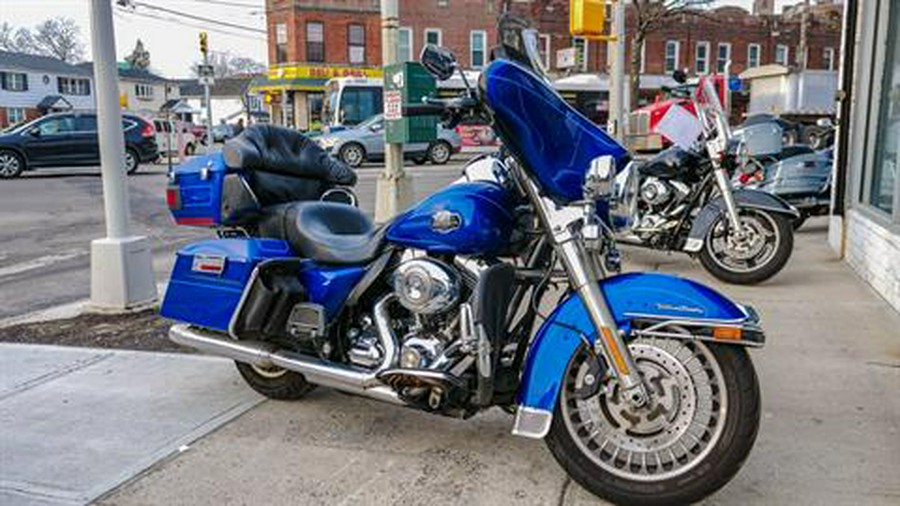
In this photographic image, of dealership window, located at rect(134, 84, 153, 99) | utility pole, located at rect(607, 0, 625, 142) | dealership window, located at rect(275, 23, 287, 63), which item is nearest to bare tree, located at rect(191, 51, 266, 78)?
dealership window, located at rect(134, 84, 153, 99)

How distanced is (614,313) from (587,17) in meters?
8.11

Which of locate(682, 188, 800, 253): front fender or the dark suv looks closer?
locate(682, 188, 800, 253): front fender

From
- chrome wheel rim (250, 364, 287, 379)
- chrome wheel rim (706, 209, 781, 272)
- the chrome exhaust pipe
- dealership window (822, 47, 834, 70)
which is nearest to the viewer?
the chrome exhaust pipe

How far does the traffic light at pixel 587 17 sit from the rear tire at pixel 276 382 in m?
7.46

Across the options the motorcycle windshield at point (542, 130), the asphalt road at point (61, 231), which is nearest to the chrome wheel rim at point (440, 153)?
the asphalt road at point (61, 231)

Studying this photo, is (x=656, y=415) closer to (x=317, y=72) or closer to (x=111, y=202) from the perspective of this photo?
(x=111, y=202)

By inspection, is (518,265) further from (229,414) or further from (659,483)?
(229,414)

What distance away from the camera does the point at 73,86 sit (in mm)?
59188

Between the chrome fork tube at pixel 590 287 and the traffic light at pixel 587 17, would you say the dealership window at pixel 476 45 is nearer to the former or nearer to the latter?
the traffic light at pixel 587 17

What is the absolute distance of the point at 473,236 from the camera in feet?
9.77

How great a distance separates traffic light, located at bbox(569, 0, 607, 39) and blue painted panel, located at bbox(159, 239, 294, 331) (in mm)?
7491

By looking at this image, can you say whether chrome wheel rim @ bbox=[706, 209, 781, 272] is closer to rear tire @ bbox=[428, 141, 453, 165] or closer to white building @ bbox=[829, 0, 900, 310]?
white building @ bbox=[829, 0, 900, 310]

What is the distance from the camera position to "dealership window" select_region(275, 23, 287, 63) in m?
40.1

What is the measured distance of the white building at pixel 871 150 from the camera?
5.86 metres
